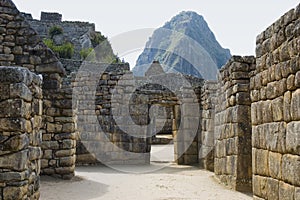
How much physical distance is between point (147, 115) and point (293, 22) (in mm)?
9406

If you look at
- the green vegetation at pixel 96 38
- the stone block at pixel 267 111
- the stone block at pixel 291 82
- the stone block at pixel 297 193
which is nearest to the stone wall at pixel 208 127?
the stone block at pixel 267 111

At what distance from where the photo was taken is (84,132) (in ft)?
41.0

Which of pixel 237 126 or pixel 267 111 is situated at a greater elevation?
pixel 267 111

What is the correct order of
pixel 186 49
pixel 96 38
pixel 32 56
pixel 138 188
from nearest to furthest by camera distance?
1. pixel 138 188
2. pixel 32 56
3. pixel 96 38
4. pixel 186 49

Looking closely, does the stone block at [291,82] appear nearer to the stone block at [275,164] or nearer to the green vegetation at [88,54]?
the stone block at [275,164]

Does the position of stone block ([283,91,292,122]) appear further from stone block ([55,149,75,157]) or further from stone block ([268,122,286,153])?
stone block ([55,149,75,157])

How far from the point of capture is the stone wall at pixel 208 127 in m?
10.8

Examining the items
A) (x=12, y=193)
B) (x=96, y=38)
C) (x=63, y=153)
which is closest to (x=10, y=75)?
(x=12, y=193)

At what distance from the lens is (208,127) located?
36.1 ft

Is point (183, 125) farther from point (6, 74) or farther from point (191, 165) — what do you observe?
point (6, 74)

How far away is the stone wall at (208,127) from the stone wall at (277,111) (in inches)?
214

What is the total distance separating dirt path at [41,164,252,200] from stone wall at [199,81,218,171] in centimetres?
88

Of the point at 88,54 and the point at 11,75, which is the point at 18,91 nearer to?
the point at 11,75

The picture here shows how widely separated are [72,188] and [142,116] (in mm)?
5802
